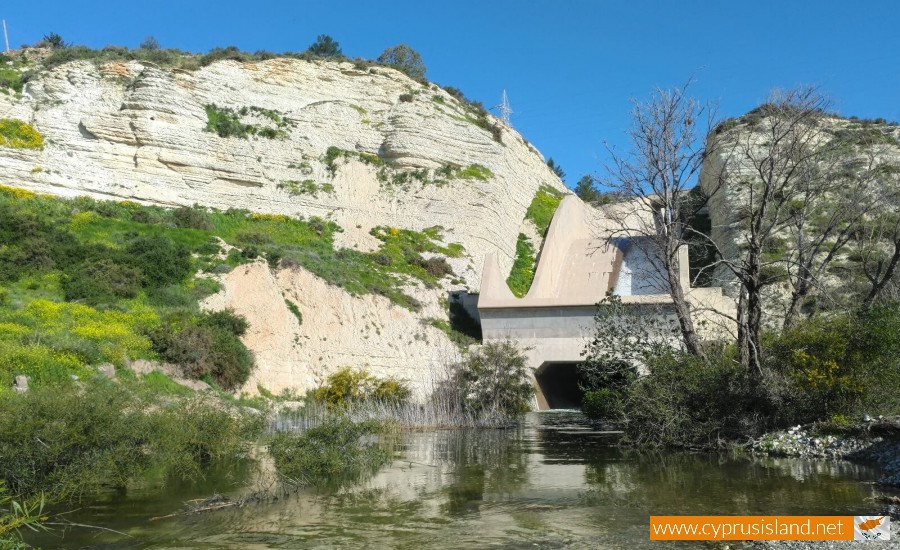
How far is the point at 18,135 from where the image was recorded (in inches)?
1166

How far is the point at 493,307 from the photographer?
25.4 m

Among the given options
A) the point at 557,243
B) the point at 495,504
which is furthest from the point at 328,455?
the point at 557,243

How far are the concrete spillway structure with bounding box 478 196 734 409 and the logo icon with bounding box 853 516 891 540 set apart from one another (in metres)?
12.0

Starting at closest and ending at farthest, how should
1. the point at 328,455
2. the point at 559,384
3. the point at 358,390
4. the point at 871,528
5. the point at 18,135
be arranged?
the point at 871,528 → the point at 328,455 → the point at 358,390 → the point at 559,384 → the point at 18,135

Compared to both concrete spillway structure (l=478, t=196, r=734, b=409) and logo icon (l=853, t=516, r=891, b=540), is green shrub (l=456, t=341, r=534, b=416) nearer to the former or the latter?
concrete spillway structure (l=478, t=196, r=734, b=409)

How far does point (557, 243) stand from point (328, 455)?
22739 mm

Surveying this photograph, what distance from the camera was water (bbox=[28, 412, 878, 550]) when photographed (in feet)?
23.1

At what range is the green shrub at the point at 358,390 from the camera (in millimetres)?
19703

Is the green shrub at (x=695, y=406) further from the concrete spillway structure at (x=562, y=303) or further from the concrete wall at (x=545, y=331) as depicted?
the concrete wall at (x=545, y=331)

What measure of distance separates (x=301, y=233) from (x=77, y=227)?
9.36 metres

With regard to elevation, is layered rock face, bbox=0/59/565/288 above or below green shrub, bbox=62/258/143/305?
above

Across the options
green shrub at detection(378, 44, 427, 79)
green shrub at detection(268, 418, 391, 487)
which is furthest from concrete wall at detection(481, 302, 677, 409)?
green shrub at detection(378, 44, 427, 79)

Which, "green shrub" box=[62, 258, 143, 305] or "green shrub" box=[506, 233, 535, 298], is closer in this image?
"green shrub" box=[62, 258, 143, 305]

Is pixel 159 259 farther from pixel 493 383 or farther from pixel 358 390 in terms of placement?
pixel 493 383
